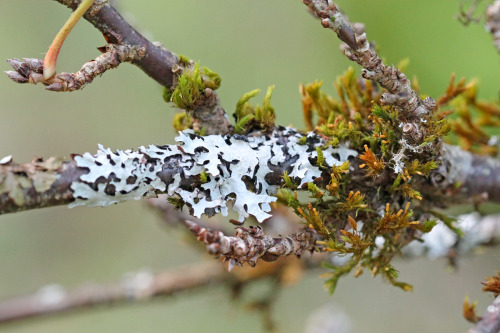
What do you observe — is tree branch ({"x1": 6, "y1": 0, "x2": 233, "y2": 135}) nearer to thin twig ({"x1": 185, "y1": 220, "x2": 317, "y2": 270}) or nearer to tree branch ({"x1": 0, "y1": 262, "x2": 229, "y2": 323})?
thin twig ({"x1": 185, "y1": 220, "x2": 317, "y2": 270})

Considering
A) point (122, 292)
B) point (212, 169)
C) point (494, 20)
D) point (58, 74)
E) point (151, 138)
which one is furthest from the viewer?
point (151, 138)

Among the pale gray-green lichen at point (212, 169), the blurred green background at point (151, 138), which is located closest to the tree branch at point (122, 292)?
the pale gray-green lichen at point (212, 169)

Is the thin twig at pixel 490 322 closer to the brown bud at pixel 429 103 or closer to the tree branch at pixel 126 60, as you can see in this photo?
the brown bud at pixel 429 103

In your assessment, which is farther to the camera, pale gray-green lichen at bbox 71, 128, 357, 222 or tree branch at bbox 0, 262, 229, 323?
tree branch at bbox 0, 262, 229, 323

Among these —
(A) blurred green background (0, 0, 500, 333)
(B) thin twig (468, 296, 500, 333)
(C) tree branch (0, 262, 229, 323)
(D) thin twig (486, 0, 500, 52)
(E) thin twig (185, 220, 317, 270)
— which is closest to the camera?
(E) thin twig (185, 220, 317, 270)

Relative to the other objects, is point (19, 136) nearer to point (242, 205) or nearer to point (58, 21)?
point (58, 21)

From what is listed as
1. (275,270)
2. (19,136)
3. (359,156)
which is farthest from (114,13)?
(19,136)

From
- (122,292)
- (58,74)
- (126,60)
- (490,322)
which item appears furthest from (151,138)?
(490,322)

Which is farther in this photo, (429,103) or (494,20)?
(494,20)

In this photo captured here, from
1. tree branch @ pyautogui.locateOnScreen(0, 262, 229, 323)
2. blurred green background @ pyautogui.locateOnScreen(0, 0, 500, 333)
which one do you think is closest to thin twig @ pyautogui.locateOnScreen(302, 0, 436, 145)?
tree branch @ pyautogui.locateOnScreen(0, 262, 229, 323)

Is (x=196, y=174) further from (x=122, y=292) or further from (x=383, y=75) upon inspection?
(x=122, y=292)
